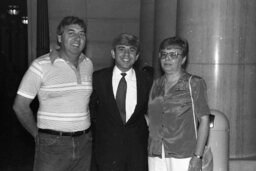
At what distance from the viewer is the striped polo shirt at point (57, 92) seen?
404 cm

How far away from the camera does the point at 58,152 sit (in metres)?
4.19

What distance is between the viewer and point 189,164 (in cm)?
396

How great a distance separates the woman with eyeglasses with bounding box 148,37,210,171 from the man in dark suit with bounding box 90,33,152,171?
0.35m

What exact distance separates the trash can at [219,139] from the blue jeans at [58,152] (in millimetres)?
1821

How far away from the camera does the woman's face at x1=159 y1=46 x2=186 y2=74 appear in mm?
4023

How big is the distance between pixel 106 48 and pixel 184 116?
7.44m

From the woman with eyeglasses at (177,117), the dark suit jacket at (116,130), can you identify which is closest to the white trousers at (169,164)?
the woman with eyeglasses at (177,117)

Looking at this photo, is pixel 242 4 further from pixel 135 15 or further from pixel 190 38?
pixel 135 15

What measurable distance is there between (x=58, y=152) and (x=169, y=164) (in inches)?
42.2

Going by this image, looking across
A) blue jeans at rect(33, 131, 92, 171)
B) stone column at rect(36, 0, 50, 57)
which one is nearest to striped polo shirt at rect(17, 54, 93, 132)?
blue jeans at rect(33, 131, 92, 171)

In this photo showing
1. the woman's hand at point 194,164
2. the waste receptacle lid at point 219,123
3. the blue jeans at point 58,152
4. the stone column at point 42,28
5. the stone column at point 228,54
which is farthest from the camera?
the stone column at point 42,28

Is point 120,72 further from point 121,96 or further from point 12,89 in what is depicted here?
point 12,89

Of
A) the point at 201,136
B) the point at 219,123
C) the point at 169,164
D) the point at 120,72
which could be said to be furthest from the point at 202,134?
the point at 219,123

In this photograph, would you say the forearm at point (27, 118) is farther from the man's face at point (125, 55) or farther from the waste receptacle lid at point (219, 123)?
the waste receptacle lid at point (219, 123)
